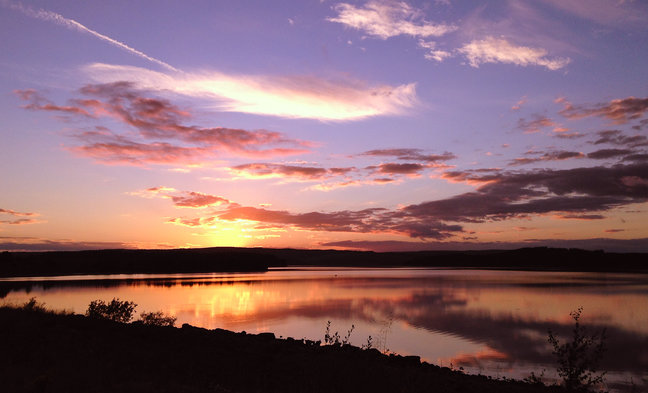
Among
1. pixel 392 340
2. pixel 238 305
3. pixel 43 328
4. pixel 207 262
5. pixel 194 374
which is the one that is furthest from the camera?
pixel 207 262

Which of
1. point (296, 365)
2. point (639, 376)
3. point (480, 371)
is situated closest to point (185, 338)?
point (296, 365)

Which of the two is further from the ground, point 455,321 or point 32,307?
point 32,307

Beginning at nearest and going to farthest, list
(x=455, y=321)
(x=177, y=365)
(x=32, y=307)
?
1. (x=177, y=365)
2. (x=32, y=307)
3. (x=455, y=321)

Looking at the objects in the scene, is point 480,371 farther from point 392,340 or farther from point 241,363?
point 241,363

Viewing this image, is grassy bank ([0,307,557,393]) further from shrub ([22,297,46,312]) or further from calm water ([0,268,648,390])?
calm water ([0,268,648,390])

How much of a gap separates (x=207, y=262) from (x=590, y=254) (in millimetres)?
135270

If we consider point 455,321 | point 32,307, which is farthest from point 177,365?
point 455,321

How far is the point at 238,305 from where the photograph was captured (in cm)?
4747

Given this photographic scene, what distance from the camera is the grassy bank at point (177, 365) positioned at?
10.4 metres

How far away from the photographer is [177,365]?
13898mm

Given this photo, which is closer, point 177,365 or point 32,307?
point 177,365

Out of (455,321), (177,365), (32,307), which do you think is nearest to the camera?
(177,365)

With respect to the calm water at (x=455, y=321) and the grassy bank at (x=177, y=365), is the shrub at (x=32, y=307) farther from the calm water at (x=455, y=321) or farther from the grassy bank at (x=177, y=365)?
the calm water at (x=455, y=321)

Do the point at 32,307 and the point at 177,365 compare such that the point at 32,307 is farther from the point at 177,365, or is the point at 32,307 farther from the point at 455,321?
the point at 455,321
